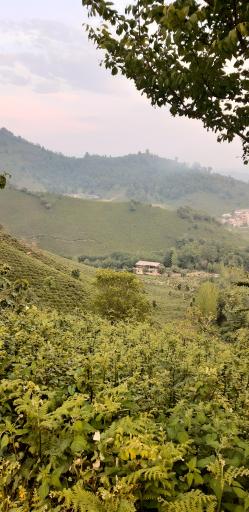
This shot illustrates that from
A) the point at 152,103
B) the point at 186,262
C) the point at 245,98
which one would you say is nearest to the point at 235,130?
the point at 245,98

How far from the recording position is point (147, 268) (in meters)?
175

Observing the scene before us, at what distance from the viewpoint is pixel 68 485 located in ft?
13.8

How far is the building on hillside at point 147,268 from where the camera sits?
167750 mm

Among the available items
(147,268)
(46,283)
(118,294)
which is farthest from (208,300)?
(147,268)

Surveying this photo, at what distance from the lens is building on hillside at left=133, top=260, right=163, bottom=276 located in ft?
550

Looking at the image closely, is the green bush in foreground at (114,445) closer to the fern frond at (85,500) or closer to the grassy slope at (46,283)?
the fern frond at (85,500)

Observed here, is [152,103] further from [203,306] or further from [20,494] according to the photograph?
[203,306]

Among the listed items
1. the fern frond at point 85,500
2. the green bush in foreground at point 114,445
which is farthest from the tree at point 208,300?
the fern frond at point 85,500

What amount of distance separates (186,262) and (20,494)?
19473 centimetres

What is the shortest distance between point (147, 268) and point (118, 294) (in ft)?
398

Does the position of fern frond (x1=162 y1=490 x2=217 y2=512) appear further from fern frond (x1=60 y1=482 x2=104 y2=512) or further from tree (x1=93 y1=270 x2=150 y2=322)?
tree (x1=93 y1=270 x2=150 y2=322)

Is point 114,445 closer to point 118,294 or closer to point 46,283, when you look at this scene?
point 118,294

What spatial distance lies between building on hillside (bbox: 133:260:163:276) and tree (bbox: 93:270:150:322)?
10873 cm

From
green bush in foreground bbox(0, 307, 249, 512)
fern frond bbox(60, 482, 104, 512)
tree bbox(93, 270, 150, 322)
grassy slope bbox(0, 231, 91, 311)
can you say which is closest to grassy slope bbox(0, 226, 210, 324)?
grassy slope bbox(0, 231, 91, 311)
